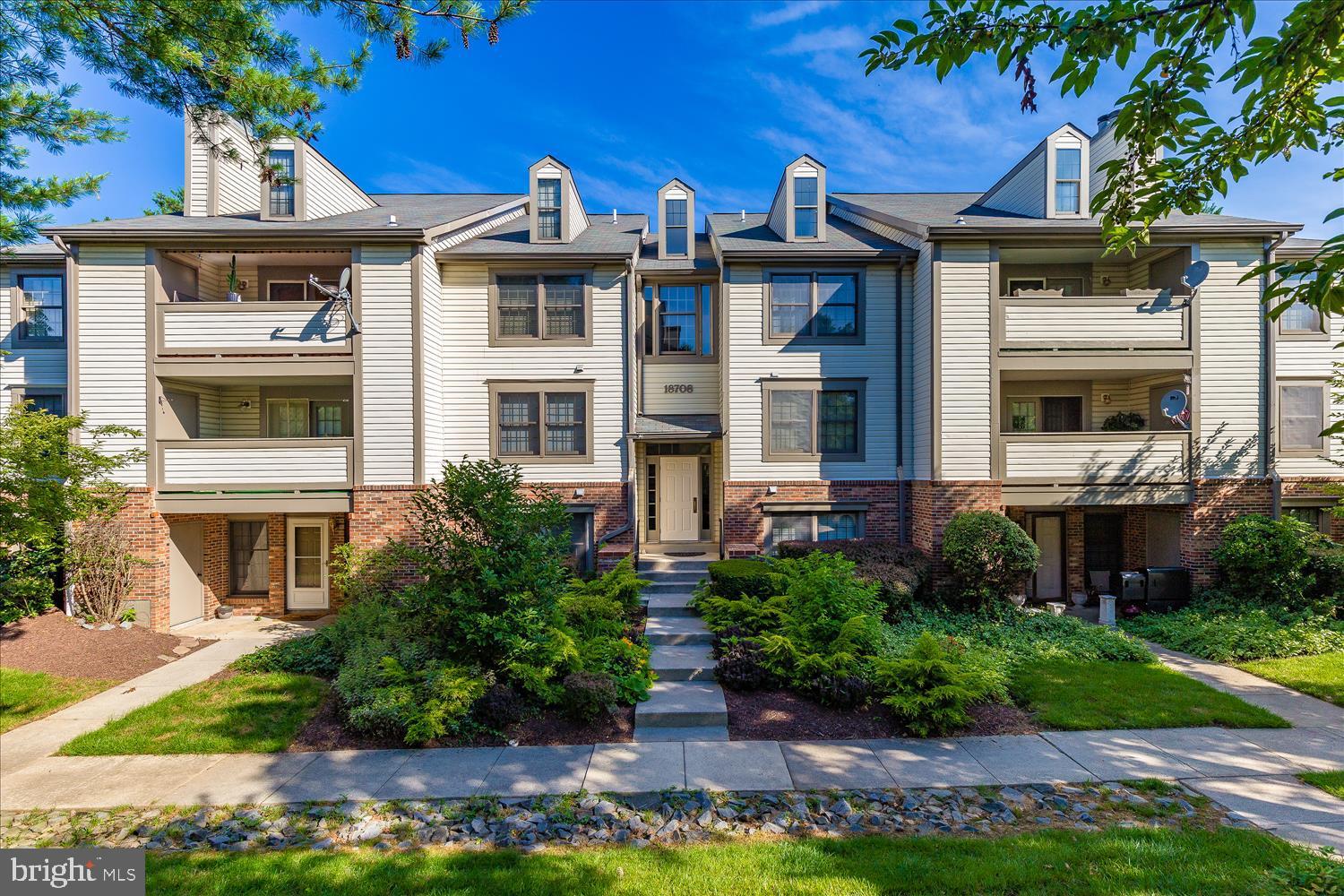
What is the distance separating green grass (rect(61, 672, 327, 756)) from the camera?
6.43 m

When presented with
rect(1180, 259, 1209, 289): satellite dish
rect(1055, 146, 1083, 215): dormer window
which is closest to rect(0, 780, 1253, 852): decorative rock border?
rect(1180, 259, 1209, 289): satellite dish

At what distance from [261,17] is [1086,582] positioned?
1681cm

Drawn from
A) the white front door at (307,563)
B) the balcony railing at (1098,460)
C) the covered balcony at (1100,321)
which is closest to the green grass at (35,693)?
the white front door at (307,563)

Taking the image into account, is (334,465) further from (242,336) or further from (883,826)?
(883,826)

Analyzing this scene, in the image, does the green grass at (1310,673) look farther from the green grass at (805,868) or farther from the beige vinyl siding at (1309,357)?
the beige vinyl siding at (1309,357)

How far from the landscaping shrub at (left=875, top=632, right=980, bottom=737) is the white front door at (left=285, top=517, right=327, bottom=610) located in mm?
12082

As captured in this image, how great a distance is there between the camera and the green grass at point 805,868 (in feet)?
13.2

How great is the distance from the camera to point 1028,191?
42.6ft

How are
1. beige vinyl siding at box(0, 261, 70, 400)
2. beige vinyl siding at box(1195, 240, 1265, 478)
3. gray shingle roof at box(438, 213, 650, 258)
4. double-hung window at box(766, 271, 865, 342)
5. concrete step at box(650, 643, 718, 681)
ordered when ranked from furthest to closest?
double-hung window at box(766, 271, 865, 342), beige vinyl siding at box(0, 261, 70, 400), gray shingle roof at box(438, 213, 650, 258), beige vinyl siding at box(1195, 240, 1265, 478), concrete step at box(650, 643, 718, 681)

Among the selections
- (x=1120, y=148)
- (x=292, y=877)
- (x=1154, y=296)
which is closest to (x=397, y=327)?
(x=292, y=877)

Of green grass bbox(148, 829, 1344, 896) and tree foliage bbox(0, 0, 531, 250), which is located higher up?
tree foliage bbox(0, 0, 531, 250)

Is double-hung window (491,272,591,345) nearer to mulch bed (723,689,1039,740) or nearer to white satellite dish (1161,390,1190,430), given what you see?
mulch bed (723,689,1039,740)

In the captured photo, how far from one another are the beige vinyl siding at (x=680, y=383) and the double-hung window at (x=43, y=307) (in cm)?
1312

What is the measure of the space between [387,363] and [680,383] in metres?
6.35
